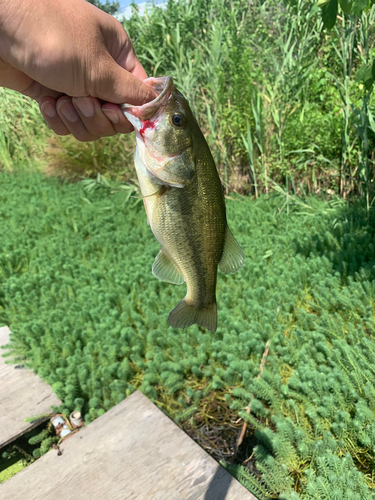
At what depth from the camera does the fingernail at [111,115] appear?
5.49 ft

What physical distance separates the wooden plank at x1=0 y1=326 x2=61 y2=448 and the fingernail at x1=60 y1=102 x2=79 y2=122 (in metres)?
1.84

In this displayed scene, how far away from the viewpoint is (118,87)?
4.97 ft

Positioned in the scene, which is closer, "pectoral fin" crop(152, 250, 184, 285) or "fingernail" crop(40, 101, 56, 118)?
"pectoral fin" crop(152, 250, 184, 285)

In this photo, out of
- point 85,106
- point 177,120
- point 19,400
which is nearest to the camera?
point 177,120

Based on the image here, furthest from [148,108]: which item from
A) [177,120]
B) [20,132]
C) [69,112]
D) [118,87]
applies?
[20,132]

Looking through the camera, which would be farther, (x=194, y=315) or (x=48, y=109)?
(x=48, y=109)

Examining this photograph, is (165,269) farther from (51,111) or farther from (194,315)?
(51,111)

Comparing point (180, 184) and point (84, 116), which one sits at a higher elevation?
point (84, 116)

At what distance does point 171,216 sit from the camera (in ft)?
4.44

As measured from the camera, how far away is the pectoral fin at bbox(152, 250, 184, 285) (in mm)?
1526

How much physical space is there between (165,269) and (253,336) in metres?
1.32

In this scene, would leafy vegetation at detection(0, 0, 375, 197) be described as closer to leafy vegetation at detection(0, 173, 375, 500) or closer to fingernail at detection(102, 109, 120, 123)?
leafy vegetation at detection(0, 173, 375, 500)

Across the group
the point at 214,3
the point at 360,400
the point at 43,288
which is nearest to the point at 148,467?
the point at 360,400

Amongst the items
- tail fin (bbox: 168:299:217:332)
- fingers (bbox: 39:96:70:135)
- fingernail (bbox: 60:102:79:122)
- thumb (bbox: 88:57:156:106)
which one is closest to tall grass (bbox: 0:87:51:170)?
fingers (bbox: 39:96:70:135)
